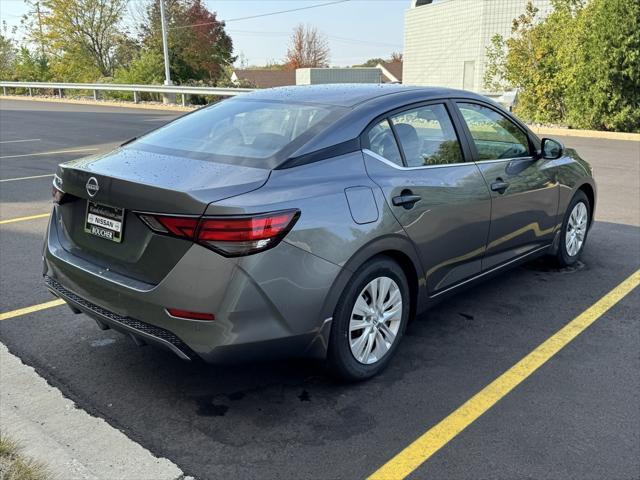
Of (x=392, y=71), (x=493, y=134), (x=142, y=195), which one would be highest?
(x=392, y=71)

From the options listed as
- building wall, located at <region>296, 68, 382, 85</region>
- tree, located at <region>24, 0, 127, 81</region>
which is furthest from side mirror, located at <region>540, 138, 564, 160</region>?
tree, located at <region>24, 0, 127, 81</region>

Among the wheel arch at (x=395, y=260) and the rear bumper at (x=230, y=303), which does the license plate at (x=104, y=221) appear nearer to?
the rear bumper at (x=230, y=303)

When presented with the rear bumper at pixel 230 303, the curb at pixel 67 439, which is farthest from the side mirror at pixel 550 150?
the curb at pixel 67 439

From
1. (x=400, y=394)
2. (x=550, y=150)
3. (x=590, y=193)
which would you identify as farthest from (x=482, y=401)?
(x=590, y=193)

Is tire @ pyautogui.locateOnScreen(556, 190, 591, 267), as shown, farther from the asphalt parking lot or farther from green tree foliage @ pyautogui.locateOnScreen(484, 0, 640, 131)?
green tree foliage @ pyautogui.locateOnScreen(484, 0, 640, 131)

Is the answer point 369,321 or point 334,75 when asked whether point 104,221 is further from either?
point 334,75

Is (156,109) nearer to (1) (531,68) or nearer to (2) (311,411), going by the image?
(1) (531,68)

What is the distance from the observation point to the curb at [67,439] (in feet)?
8.66

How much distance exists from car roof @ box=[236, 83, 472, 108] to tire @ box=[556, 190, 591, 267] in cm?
163

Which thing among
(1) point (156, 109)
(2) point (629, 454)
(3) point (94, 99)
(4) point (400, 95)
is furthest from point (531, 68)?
(3) point (94, 99)

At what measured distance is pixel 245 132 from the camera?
12.0 ft

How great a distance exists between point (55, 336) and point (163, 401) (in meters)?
1.17

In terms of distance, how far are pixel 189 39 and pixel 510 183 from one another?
3965cm

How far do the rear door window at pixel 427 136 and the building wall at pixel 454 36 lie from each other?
79.8 ft
